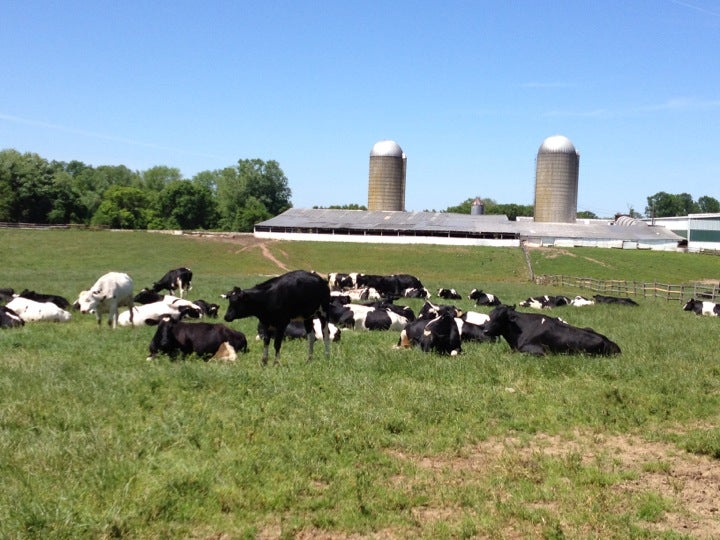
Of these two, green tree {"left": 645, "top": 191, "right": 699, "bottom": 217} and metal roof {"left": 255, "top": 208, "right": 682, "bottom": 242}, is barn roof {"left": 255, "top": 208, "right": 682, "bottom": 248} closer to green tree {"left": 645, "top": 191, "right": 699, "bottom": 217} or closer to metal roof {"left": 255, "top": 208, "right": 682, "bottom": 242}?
metal roof {"left": 255, "top": 208, "right": 682, "bottom": 242}

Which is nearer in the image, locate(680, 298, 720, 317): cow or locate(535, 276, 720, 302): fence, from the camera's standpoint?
locate(680, 298, 720, 317): cow

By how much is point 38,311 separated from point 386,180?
278 feet

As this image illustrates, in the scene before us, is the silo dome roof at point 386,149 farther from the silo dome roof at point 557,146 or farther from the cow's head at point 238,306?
the cow's head at point 238,306

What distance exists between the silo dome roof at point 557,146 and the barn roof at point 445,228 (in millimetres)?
11436

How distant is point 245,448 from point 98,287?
36.4 ft

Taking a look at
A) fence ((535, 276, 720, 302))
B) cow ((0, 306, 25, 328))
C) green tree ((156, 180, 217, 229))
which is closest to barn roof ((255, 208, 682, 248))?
fence ((535, 276, 720, 302))

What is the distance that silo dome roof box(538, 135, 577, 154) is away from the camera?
9375cm

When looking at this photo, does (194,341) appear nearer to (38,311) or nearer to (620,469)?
(38,311)

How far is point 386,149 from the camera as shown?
3979 inches

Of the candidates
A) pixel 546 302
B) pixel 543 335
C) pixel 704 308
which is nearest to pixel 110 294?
pixel 543 335

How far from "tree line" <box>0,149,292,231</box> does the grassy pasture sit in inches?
3432

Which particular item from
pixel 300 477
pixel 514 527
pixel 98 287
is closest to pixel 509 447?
pixel 514 527

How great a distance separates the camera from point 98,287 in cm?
1673

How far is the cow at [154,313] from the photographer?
1711 centimetres
